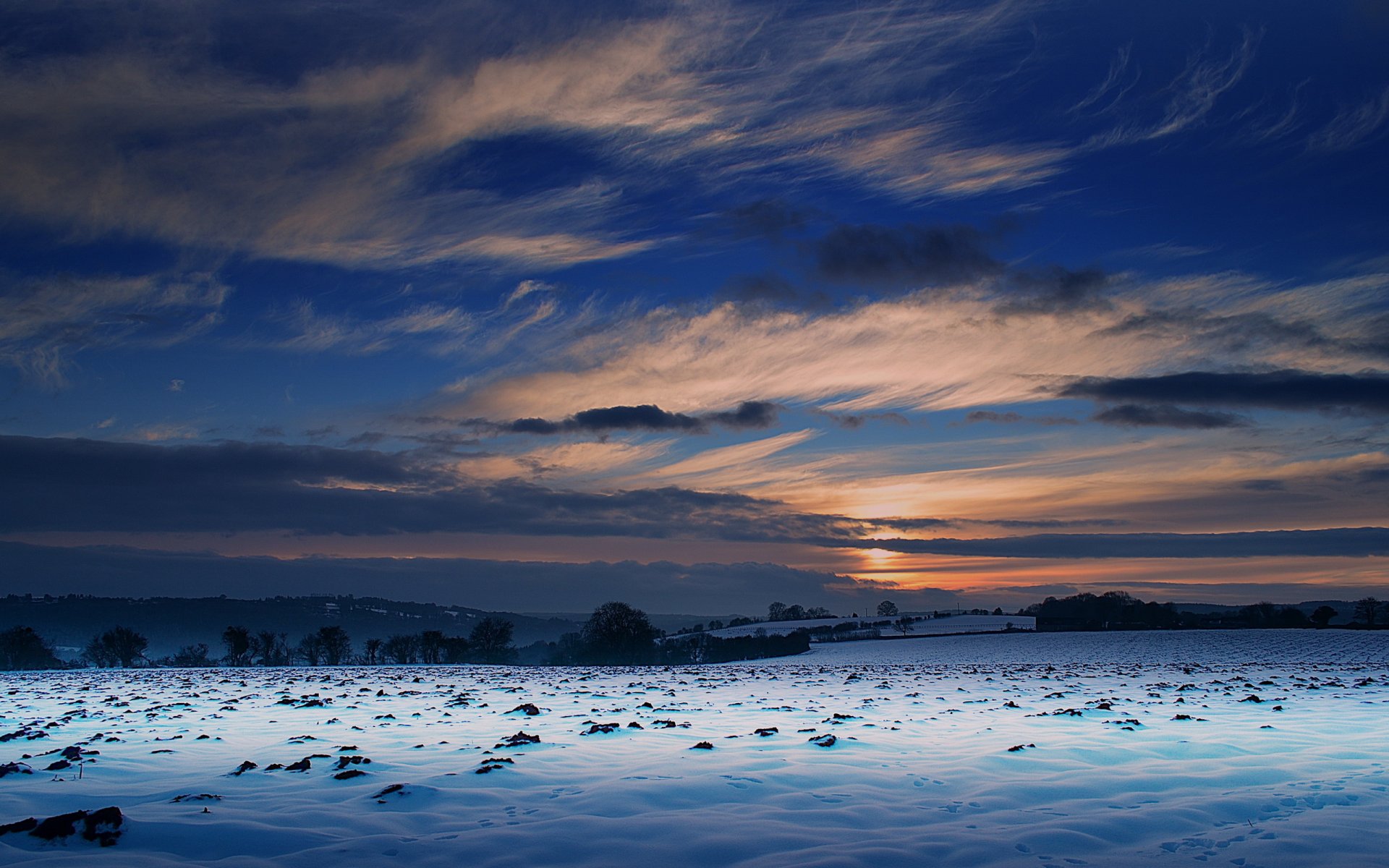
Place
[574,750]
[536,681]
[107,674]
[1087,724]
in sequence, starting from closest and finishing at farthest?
[574,750], [1087,724], [536,681], [107,674]

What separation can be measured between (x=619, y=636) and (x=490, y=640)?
A: 14315 millimetres

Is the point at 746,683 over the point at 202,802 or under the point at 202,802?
under

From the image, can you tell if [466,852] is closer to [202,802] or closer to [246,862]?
[246,862]

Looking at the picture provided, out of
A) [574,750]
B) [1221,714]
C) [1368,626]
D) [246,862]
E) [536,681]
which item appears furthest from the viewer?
[1368,626]

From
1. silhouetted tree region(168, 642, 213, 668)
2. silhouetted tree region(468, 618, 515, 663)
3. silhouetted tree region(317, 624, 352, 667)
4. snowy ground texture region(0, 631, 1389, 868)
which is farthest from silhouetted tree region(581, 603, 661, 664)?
snowy ground texture region(0, 631, 1389, 868)

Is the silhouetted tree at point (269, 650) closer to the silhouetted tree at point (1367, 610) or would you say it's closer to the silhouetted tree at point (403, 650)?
the silhouetted tree at point (403, 650)

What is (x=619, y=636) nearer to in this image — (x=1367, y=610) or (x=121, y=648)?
(x=121, y=648)

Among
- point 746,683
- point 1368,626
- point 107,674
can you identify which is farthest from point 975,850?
point 1368,626

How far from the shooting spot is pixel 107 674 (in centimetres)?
4159

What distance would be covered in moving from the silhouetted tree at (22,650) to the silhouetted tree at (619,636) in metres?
53.0

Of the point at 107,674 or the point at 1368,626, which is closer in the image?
the point at 107,674

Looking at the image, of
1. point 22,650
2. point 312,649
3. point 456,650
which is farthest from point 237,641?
point 22,650

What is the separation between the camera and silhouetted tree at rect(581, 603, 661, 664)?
3548 inches

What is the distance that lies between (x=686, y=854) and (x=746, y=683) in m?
27.9
